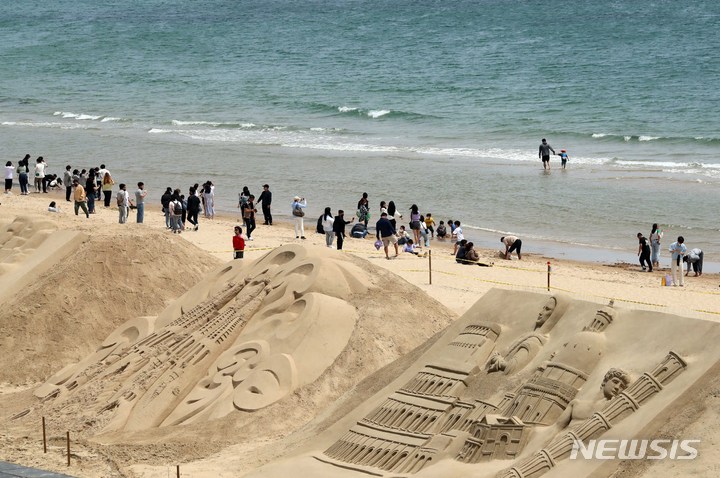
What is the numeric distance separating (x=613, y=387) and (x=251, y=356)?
5.19 metres

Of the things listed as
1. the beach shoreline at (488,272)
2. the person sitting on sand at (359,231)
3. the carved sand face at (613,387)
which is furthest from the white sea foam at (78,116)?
the carved sand face at (613,387)

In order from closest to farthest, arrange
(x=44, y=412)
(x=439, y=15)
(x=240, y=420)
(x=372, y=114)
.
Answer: (x=240, y=420), (x=44, y=412), (x=372, y=114), (x=439, y=15)

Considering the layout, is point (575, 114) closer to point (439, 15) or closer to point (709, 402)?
point (439, 15)

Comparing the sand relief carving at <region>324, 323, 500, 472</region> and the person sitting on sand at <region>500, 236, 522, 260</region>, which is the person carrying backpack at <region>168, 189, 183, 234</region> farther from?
the sand relief carving at <region>324, 323, 500, 472</region>

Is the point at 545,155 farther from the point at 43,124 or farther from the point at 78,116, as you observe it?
the point at 78,116

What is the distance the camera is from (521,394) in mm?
10227

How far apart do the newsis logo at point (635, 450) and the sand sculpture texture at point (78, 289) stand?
9547 mm

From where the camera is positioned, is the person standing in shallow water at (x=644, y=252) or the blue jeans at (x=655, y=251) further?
the blue jeans at (x=655, y=251)

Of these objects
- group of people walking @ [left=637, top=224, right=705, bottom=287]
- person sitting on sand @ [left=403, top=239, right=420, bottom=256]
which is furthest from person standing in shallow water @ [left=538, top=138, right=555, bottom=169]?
person sitting on sand @ [left=403, top=239, right=420, bottom=256]

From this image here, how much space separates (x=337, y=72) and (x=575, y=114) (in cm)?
1757

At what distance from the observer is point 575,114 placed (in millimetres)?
45156

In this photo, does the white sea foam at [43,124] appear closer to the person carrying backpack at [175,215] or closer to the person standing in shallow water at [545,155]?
the person standing in shallow water at [545,155]

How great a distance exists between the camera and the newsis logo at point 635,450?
8641 mm

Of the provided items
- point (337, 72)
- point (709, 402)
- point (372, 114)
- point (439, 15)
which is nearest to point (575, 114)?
point (372, 114)
